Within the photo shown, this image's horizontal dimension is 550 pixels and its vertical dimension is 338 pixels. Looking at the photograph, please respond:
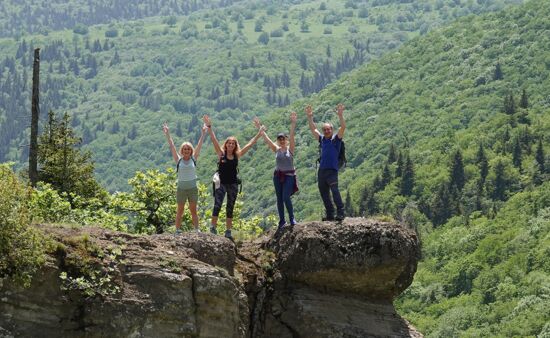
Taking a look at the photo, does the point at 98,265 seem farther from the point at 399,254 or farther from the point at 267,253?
the point at 399,254

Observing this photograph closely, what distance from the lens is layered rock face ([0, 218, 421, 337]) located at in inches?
1018

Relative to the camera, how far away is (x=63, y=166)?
53.2 meters

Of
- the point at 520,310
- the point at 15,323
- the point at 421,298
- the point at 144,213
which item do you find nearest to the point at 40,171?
the point at 144,213

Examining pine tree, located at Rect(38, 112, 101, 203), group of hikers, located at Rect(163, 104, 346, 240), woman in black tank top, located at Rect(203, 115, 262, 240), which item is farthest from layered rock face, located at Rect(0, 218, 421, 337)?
pine tree, located at Rect(38, 112, 101, 203)

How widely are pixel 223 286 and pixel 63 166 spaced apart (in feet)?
88.5

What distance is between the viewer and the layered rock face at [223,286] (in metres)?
25.9

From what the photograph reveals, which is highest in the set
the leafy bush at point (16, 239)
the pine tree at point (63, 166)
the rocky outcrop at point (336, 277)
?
the leafy bush at point (16, 239)

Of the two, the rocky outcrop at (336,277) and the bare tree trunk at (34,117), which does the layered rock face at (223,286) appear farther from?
the bare tree trunk at (34,117)

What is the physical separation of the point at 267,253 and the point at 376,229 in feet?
8.65

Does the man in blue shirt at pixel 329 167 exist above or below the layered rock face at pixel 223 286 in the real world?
above

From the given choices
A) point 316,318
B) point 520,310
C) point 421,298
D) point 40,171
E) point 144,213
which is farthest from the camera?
point 421,298

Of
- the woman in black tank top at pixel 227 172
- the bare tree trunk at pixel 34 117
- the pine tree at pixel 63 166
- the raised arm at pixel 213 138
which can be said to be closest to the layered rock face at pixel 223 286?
the woman in black tank top at pixel 227 172

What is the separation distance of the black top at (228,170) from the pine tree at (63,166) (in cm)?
2228

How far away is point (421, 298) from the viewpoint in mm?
193750
